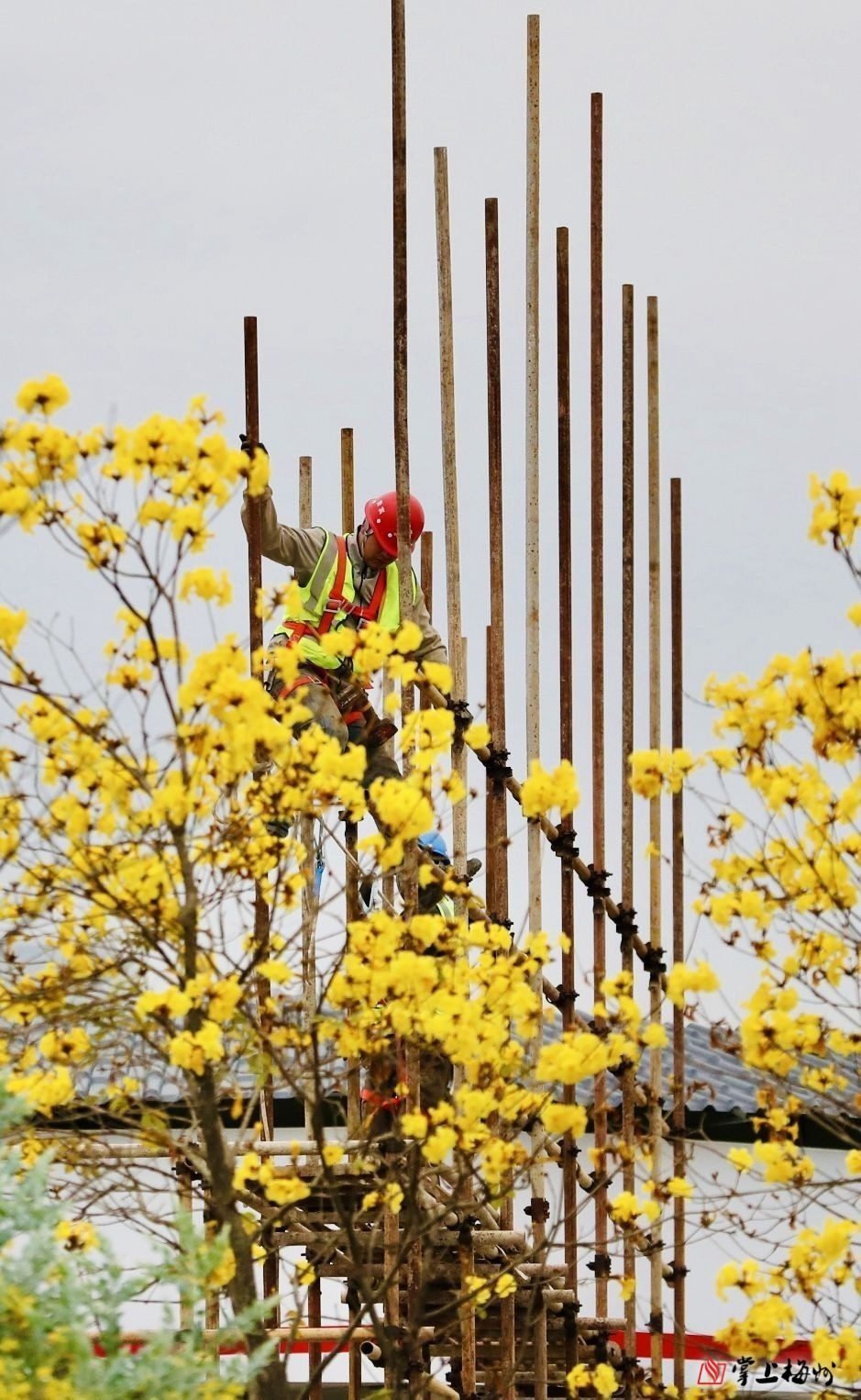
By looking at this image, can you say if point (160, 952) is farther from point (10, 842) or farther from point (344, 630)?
point (344, 630)

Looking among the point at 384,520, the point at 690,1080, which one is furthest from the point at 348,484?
the point at 690,1080

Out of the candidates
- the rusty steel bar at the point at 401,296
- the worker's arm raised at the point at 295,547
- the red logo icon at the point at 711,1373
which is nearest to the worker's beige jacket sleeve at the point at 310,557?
the worker's arm raised at the point at 295,547

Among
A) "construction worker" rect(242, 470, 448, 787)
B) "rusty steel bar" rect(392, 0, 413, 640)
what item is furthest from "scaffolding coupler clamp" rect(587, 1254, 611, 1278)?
"rusty steel bar" rect(392, 0, 413, 640)

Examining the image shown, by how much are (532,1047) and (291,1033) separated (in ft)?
5.72

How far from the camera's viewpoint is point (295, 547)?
9.28 m

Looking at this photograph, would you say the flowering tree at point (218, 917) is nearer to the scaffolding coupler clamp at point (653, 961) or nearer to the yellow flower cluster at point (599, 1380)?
the yellow flower cluster at point (599, 1380)

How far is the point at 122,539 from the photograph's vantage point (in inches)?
230

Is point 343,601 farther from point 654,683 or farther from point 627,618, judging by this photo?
point 654,683

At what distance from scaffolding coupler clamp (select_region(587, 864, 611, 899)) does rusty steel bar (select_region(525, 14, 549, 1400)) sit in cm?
85

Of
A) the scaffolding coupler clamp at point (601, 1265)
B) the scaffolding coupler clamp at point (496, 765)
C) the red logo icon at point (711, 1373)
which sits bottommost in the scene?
the red logo icon at point (711, 1373)

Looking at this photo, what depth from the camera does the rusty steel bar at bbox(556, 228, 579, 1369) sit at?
9.38 m

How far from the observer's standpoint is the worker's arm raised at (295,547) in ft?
29.8

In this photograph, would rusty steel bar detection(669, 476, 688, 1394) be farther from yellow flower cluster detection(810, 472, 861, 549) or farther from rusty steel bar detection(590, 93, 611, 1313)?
yellow flower cluster detection(810, 472, 861, 549)

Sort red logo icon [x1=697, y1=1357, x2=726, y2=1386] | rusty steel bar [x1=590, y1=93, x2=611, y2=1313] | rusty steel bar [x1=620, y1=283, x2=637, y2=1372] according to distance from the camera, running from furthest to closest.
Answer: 1. red logo icon [x1=697, y1=1357, x2=726, y2=1386]
2. rusty steel bar [x1=620, y1=283, x2=637, y2=1372]
3. rusty steel bar [x1=590, y1=93, x2=611, y2=1313]
